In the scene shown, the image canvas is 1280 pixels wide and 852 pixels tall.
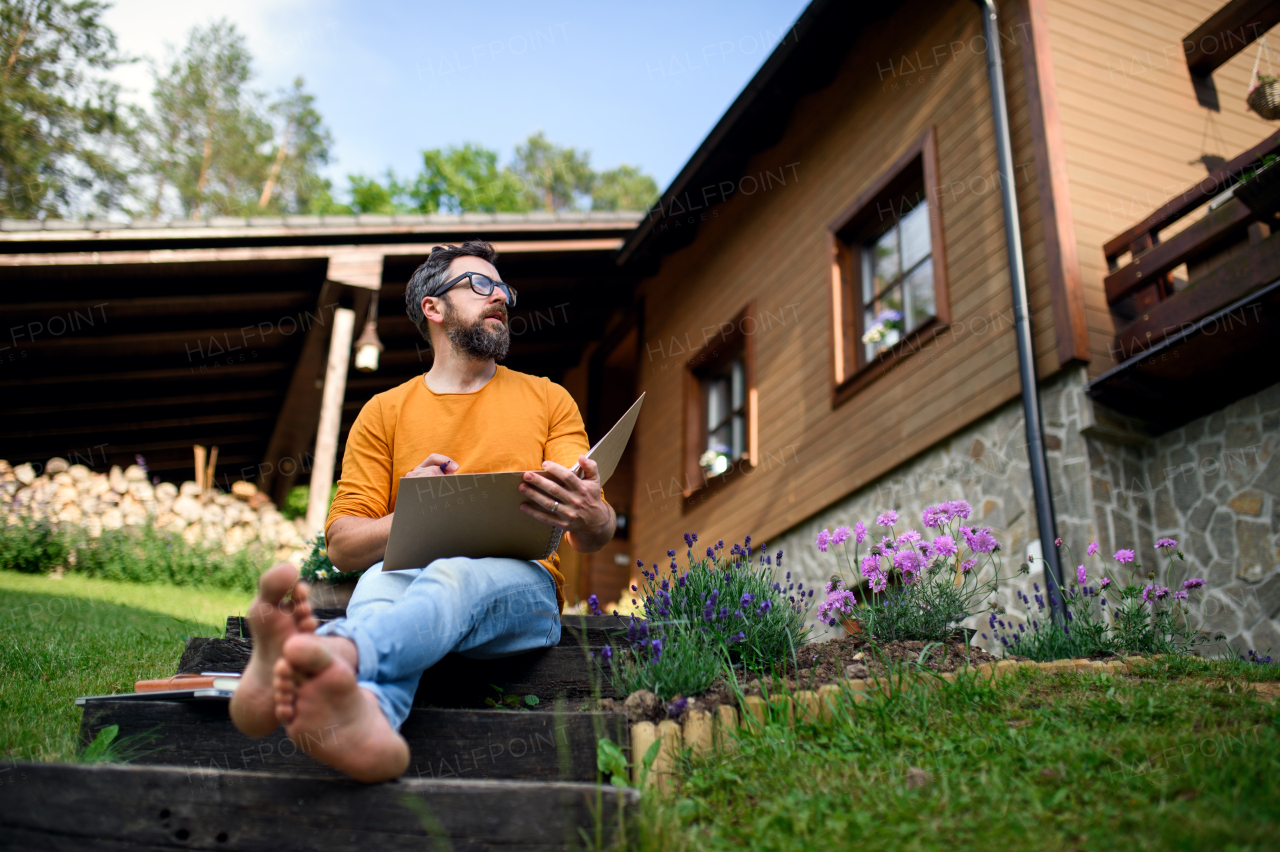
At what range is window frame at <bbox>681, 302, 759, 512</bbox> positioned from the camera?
7.20 metres

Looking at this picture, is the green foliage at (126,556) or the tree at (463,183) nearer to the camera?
the green foliage at (126,556)

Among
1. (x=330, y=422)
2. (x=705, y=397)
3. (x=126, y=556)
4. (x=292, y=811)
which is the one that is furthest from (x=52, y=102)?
(x=292, y=811)

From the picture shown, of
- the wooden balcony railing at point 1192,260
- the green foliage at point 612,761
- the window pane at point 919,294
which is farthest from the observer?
the window pane at point 919,294

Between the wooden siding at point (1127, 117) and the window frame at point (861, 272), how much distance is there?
83 centimetres

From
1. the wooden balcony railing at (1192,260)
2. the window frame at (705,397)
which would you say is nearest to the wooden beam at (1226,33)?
the wooden balcony railing at (1192,260)

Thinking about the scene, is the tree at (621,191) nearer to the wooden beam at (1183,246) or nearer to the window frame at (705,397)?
the window frame at (705,397)

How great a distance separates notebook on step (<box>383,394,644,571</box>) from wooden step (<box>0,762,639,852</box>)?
64 centimetres

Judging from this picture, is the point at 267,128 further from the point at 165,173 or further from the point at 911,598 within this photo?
the point at 911,598

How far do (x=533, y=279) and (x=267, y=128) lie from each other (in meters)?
16.4

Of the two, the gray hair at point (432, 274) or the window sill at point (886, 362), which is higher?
the window sill at point (886, 362)

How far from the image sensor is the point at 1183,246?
4086mm

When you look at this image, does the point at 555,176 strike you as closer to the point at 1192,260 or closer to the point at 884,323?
the point at 884,323

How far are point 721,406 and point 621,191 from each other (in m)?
16.3

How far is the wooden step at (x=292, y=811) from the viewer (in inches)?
61.5
